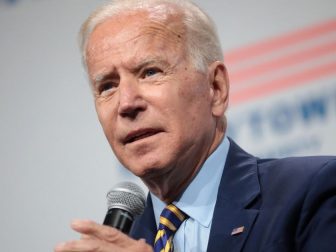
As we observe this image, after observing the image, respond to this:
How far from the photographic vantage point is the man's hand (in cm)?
109

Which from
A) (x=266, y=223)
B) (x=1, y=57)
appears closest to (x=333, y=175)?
(x=266, y=223)

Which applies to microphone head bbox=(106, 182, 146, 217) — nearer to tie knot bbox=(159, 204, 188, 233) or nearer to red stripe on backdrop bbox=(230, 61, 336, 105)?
tie knot bbox=(159, 204, 188, 233)

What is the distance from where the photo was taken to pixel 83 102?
260cm

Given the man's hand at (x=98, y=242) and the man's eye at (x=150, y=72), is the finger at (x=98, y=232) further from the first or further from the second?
the man's eye at (x=150, y=72)

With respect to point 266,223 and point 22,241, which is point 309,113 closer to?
point 266,223

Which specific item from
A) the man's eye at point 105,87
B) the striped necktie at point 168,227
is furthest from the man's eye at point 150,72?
the striped necktie at point 168,227

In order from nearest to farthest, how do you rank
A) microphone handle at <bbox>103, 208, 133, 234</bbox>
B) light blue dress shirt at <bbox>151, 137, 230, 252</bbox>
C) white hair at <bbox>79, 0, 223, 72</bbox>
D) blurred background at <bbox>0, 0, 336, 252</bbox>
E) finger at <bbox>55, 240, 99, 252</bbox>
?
finger at <bbox>55, 240, 99, 252</bbox> → microphone handle at <bbox>103, 208, 133, 234</bbox> → light blue dress shirt at <bbox>151, 137, 230, 252</bbox> → white hair at <bbox>79, 0, 223, 72</bbox> → blurred background at <bbox>0, 0, 336, 252</bbox>

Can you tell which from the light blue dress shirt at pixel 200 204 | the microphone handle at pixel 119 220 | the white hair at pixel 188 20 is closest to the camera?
the microphone handle at pixel 119 220

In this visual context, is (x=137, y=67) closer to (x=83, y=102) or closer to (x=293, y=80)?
(x=293, y=80)

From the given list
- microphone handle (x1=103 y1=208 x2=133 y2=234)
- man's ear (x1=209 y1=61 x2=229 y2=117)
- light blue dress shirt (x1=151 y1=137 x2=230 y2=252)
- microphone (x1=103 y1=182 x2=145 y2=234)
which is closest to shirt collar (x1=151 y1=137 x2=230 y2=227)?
light blue dress shirt (x1=151 y1=137 x2=230 y2=252)

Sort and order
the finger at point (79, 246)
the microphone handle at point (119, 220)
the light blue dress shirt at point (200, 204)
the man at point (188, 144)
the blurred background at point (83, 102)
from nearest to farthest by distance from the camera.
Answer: the finger at point (79, 246), the microphone handle at point (119, 220), the man at point (188, 144), the light blue dress shirt at point (200, 204), the blurred background at point (83, 102)

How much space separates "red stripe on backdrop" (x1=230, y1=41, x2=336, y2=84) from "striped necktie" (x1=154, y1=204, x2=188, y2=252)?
0.92 metres

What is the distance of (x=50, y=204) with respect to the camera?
2.54m

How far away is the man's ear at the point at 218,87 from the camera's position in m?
1.70
